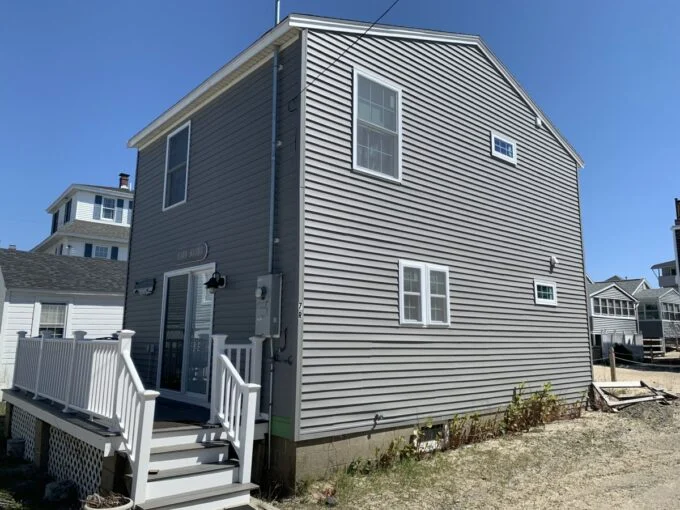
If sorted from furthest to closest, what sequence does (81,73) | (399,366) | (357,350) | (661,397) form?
(661,397) → (81,73) → (399,366) → (357,350)

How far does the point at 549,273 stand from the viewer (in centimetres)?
1062

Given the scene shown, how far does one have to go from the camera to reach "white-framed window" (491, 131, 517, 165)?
9711 mm

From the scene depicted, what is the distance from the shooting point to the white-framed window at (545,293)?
10.2 m

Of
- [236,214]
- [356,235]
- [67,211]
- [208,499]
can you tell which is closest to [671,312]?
[356,235]

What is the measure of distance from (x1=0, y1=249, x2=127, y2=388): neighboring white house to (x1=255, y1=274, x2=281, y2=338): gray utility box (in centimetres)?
1068

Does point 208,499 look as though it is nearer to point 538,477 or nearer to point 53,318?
point 538,477

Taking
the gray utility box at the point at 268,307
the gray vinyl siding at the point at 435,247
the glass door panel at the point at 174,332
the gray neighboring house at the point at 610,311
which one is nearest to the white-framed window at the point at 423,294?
the gray vinyl siding at the point at 435,247

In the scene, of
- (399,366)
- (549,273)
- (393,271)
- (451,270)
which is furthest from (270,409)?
(549,273)

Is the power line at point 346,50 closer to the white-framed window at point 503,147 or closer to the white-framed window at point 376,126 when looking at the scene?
the white-framed window at point 376,126

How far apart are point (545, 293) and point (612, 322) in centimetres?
2337

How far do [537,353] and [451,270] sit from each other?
329 centimetres

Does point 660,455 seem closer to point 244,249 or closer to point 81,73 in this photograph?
point 244,249

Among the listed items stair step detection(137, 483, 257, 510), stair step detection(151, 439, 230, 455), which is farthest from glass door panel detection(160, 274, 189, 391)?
stair step detection(137, 483, 257, 510)

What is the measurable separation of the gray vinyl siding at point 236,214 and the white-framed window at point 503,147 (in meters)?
4.83
